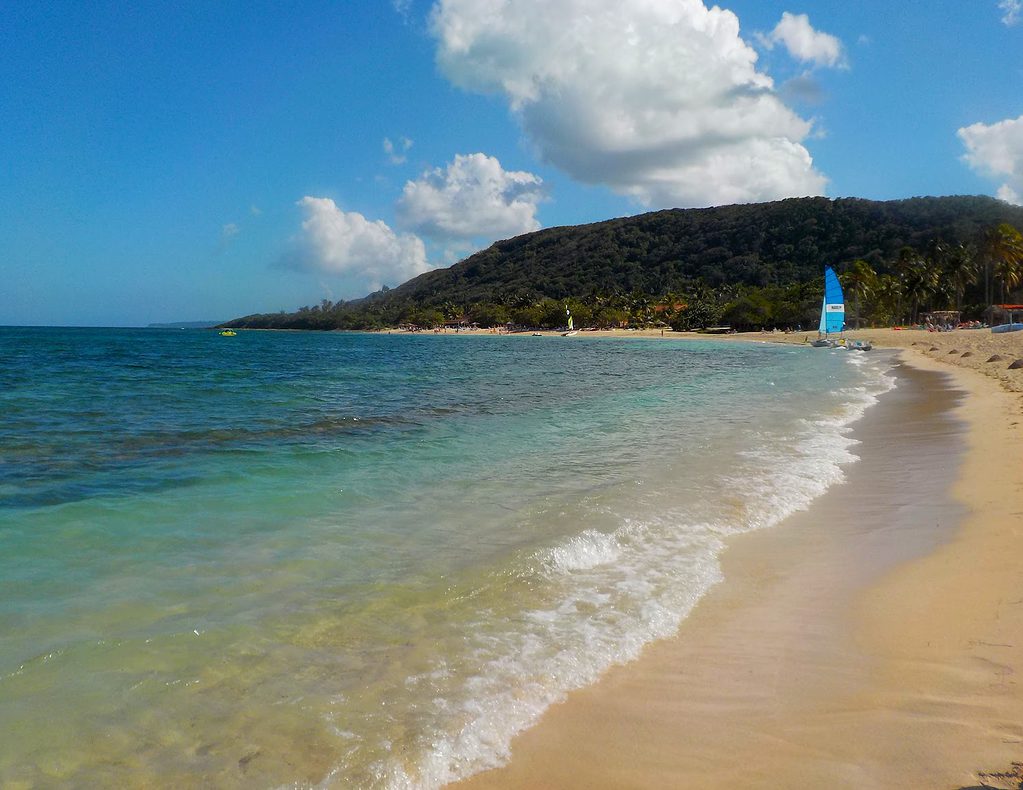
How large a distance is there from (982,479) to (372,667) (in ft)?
26.9

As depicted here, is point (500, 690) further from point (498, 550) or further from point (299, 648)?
point (498, 550)

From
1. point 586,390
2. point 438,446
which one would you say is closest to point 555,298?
point 586,390

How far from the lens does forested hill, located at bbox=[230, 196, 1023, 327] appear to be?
119 metres

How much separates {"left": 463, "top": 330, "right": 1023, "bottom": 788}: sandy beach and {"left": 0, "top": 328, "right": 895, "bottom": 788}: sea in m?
0.27

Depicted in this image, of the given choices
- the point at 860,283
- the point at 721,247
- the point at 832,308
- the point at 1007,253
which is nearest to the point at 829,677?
the point at 832,308

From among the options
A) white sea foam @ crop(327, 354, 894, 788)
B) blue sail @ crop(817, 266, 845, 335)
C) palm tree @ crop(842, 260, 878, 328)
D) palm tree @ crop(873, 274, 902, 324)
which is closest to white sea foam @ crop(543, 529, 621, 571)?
white sea foam @ crop(327, 354, 894, 788)

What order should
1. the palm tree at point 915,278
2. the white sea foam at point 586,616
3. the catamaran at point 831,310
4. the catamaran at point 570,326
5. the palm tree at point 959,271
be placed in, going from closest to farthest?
1. the white sea foam at point 586,616
2. the catamaran at point 831,310
3. the palm tree at point 959,271
4. the palm tree at point 915,278
5. the catamaran at point 570,326

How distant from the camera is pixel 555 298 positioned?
158625 millimetres

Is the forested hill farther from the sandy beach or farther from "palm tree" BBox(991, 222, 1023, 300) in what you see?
the sandy beach

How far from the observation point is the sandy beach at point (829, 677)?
9.85ft

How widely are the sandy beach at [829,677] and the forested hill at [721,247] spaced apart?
113 meters

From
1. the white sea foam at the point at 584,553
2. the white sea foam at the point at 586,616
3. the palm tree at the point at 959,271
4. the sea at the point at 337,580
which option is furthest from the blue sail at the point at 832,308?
the white sea foam at the point at 584,553

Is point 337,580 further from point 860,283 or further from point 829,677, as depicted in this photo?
point 860,283

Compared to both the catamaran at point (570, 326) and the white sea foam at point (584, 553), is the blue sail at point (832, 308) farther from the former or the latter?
the catamaran at point (570, 326)
